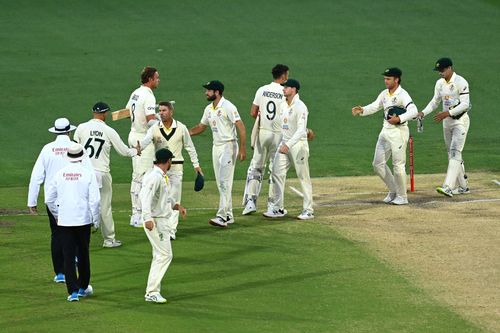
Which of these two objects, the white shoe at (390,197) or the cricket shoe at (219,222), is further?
the white shoe at (390,197)

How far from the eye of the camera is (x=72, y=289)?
1580cm

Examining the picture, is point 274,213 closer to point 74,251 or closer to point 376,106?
point 376,106

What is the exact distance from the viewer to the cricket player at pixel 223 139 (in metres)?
20.1

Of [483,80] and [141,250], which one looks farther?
[483,80]

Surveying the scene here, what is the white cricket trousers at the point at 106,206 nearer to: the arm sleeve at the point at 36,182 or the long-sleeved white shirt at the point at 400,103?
the arm sleeve at the point at 36,182

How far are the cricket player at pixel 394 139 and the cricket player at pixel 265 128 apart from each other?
70.5 inches

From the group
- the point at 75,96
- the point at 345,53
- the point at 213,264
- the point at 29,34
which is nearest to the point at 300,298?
the point at 213,264

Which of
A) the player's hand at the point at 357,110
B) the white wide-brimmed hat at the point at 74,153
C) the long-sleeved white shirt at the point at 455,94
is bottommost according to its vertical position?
the white wide-brimmed hat at the point at 74,153

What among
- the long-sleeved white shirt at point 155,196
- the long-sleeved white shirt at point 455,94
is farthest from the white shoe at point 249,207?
the long-sleeved white shirt at point 155,196

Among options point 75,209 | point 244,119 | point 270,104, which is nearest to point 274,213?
point 270,104

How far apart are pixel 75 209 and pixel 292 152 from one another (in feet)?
19.9

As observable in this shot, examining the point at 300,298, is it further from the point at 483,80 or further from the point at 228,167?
the point at 483,80

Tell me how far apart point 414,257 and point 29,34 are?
21.7 m

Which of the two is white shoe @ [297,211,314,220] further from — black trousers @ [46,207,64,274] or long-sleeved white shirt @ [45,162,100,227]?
long-sleeved white shirt @ [45,162,100,227]
